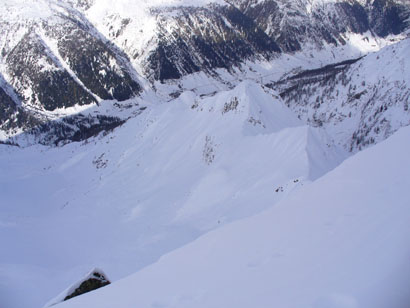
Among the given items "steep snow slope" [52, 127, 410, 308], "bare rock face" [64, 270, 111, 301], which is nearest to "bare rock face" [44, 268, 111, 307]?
"bare rock face" [64, 270, 111, 301]

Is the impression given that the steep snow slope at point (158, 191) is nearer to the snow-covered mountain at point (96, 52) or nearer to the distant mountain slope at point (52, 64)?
the snow-covered mountain at point (96, 52)

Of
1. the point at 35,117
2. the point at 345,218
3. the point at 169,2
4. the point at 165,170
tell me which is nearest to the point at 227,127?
the point at 165,170

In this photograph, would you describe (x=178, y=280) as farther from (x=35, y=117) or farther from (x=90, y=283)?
(x=35, y=117)

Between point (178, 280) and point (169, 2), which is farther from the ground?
point (169, 2)

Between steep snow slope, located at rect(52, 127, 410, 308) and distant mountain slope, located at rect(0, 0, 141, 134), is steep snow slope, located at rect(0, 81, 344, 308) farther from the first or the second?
distant mountain slope, located at rect(0, 0, 141, 134)

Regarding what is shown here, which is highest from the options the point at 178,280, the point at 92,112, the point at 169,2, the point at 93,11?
the point at 93,11

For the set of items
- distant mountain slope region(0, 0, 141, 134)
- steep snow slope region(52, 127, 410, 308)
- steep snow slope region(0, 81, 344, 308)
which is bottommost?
steep snow slope region(52, 127, 410, 308)

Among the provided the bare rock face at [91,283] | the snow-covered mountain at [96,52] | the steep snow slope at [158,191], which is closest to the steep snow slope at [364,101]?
the steep snow slope at [158,191]
